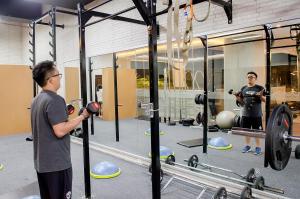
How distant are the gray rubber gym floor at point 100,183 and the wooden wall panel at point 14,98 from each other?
2.58 meters

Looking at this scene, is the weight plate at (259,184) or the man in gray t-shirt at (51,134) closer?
the man in gray t-shirt at (51,134)

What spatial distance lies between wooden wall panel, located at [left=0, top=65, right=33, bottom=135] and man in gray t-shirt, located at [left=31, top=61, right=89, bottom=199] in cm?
585

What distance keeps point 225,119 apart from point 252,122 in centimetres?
85

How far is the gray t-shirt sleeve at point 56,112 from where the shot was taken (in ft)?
5.77

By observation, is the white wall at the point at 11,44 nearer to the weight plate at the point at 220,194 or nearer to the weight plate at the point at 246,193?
the weight plate at the point at 220,194

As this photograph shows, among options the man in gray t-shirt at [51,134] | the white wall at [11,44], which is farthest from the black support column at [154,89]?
the white wall at [11,44]

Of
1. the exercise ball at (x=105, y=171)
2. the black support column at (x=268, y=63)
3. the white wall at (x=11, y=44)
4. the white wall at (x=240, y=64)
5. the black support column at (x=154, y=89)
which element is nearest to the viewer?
the black support column at (x=154, y=89)

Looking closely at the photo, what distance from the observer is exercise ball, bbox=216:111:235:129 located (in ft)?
15.7

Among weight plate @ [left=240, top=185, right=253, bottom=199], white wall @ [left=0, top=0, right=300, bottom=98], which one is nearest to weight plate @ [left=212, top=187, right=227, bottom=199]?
weight plate @ [left=240, top=185, right=253, bottom=199]

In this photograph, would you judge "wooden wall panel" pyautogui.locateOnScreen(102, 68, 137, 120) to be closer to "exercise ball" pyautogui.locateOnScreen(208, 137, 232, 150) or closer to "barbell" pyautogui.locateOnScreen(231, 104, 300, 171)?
"exercise ball" pyautogui.locateOnScreen(208, 137, 232, 150)

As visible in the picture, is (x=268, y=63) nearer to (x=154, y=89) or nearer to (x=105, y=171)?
(x=154, y=89)

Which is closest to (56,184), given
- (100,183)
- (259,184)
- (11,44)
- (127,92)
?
(100,183)

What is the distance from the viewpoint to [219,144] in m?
4.62

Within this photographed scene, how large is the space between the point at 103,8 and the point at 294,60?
16.4ft
